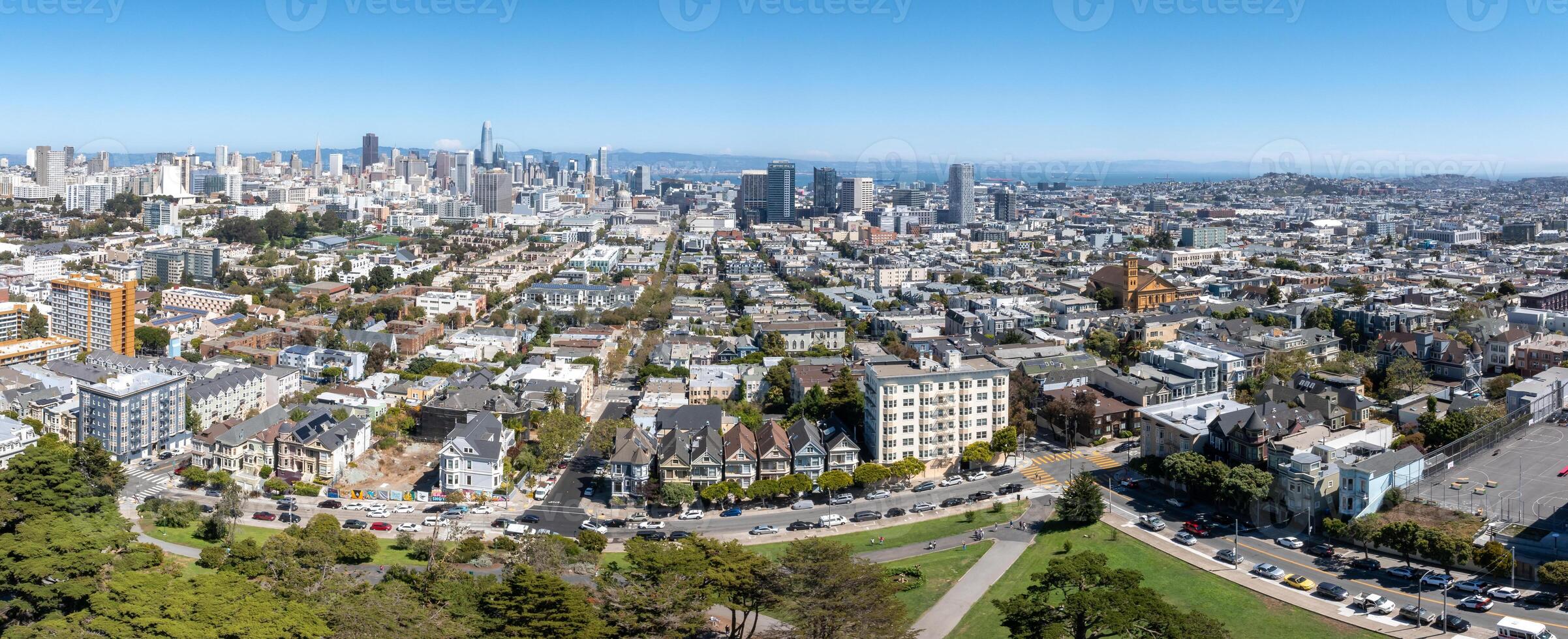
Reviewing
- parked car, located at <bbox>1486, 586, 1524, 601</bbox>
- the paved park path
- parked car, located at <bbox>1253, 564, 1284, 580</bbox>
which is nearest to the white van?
parked car, located at <bbox>1486, 586, 1524, 601</bbox>

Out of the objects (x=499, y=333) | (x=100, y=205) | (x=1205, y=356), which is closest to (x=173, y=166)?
(x=100, y=205)

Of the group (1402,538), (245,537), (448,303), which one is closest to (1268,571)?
(1402,538)

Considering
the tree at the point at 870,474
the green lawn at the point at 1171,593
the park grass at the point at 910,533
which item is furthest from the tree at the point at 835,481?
the green lawn at the point at 1171,593

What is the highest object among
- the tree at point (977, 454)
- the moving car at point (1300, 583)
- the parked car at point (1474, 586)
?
the tree at point (977, 454)

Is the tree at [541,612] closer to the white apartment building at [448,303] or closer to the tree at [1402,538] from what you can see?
the tree at [1402,538]

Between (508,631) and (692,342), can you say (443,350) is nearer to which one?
(692,342)

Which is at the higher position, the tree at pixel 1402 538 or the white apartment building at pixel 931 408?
the white apartment building at pixel 931 408
